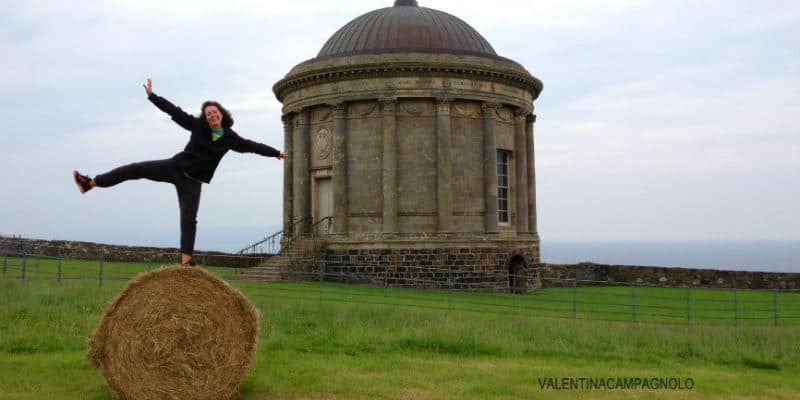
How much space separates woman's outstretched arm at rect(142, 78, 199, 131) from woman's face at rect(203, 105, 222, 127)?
0.46 ft

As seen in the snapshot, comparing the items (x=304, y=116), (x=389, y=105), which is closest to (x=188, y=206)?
(x=389, y=105)

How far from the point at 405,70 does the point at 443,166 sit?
3.60m

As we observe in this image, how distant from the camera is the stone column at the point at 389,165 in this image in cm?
2541

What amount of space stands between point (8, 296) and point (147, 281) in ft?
26.1

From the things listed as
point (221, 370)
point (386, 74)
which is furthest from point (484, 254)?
point (221, 370)

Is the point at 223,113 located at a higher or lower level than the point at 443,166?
lower

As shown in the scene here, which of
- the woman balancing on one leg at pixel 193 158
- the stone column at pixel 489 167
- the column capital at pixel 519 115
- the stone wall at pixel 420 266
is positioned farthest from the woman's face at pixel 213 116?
the column capital at pixel 519 115

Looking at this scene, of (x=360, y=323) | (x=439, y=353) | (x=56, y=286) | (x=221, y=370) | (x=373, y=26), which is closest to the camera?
(x=221, y=370)

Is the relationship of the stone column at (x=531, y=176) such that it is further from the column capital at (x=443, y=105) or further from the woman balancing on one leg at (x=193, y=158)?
the woman balancing on one leg at (x=193, y=158)

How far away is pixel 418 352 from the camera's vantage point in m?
12.5

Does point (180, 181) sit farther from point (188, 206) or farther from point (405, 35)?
point (405, 35)

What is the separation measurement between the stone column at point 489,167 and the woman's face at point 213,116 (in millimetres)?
18676

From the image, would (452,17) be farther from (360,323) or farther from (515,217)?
(360,323)

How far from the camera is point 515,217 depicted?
28734mm
